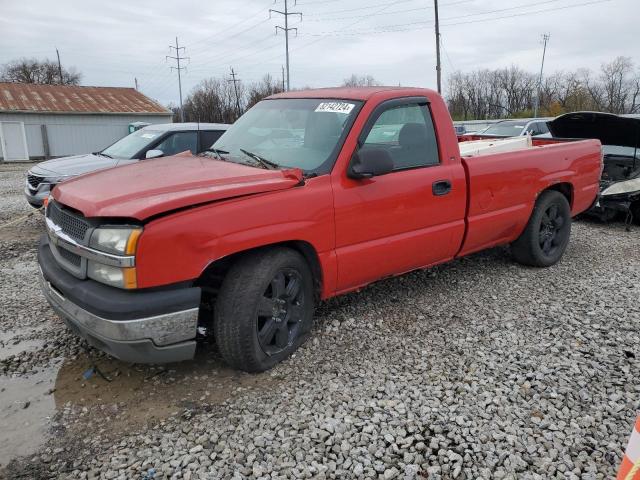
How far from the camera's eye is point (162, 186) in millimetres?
3084

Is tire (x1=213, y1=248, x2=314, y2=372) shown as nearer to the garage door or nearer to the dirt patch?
the dirt patch

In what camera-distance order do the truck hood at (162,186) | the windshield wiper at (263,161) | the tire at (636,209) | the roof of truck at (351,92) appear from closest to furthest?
the truck hood at (162,186) < the windshield wiper at (263,161) < the roof of truck at (351,92) < the tire at (636,209)

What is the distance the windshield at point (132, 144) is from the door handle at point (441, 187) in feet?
18.0

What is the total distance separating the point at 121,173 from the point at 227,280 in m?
1.19

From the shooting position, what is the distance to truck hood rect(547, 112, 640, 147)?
24.4 feet

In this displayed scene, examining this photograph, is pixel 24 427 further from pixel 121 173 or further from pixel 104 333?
pixel 121 173

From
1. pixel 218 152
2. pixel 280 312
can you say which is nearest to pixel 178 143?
pixel 218 152

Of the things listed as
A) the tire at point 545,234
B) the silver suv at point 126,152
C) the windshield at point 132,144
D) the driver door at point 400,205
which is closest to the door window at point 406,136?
the driver door at point 400,205

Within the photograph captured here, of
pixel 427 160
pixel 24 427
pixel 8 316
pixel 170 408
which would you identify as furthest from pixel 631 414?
pixel 8 316

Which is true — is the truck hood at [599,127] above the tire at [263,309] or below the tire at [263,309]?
above

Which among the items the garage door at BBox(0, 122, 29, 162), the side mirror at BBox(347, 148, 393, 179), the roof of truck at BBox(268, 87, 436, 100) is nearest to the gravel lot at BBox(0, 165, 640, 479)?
the side mirror at BBox(347, 148, 393, 179)

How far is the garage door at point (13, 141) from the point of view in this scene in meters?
24.6

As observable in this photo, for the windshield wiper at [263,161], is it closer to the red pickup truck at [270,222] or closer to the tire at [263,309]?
the red pickup truck at [270,222]

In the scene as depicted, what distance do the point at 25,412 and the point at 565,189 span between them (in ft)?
18.3
